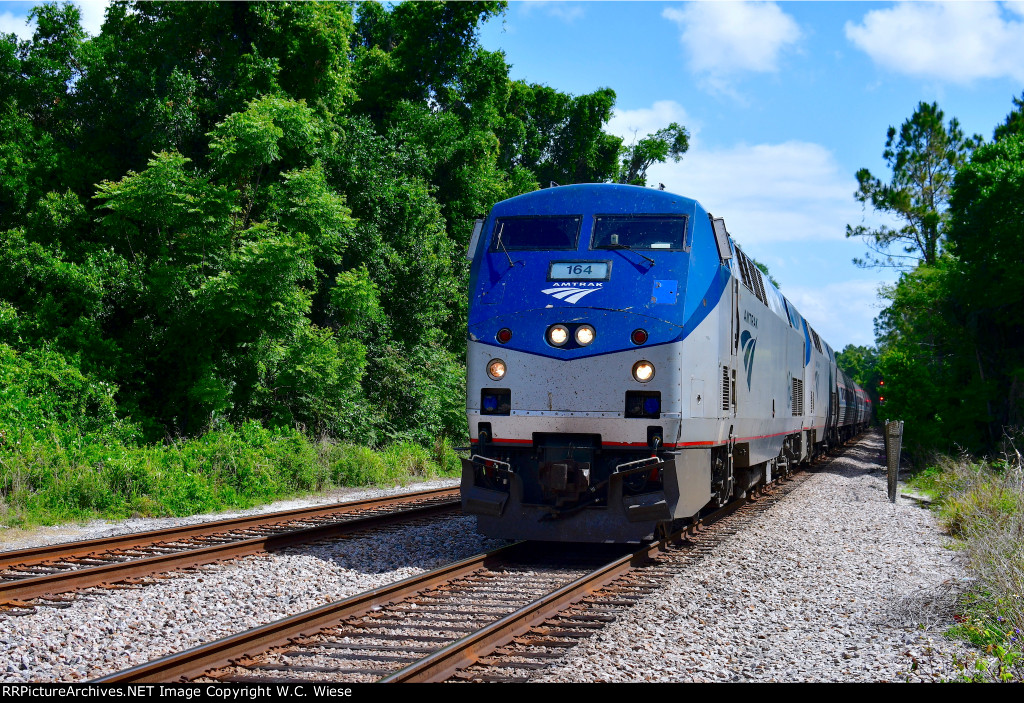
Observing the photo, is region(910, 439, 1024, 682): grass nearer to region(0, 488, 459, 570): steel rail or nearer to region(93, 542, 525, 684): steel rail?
region(93, 542, 525, 684): steel rail

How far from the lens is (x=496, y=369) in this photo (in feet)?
28.9

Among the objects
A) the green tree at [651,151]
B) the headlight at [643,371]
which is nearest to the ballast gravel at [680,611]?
the headlight at [643,371]

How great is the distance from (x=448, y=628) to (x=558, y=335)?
11.3 feet

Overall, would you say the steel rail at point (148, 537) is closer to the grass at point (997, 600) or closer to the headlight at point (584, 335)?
the headlight at point (584, 335)

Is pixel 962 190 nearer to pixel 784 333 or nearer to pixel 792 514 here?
pixel 784 333

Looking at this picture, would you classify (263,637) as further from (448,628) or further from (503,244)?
(503,244)

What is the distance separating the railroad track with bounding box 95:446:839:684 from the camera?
5.01 m

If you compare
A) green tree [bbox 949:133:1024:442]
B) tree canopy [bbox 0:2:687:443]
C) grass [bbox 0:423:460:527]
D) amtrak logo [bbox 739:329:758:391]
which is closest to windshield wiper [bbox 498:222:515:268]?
amtrak logo [bbox 739:329:758:391]

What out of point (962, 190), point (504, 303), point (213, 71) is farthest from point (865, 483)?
point (213, 71)

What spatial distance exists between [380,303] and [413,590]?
16.4 m

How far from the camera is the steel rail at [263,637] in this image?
15.4 ft

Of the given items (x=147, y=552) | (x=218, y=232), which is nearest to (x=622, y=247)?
(x=147, y=552)

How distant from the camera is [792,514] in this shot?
42.8 ft
